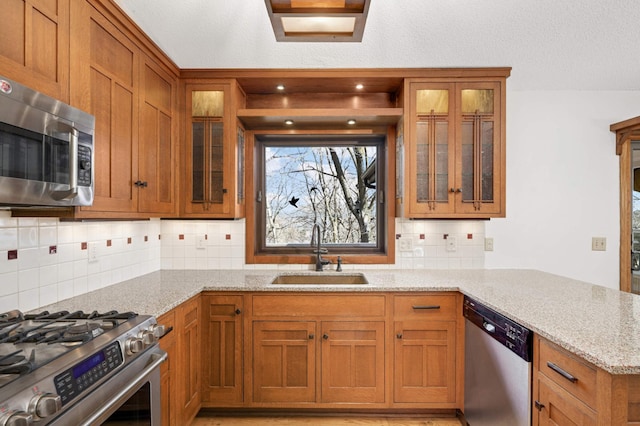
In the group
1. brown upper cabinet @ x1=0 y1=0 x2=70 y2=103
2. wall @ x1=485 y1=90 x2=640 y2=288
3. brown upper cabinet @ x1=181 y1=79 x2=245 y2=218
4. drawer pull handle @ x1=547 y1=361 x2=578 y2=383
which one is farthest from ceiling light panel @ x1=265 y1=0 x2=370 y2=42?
wall @ x1=485 y1=90 x2=640 y2=288

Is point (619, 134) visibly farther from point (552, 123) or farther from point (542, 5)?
point (542, 5)

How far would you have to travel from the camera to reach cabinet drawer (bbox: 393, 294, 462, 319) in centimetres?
222

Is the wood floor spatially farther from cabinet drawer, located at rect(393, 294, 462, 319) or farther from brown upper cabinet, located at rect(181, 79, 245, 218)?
brown upper cabinet, located at rect(181, 79, 245, 218)

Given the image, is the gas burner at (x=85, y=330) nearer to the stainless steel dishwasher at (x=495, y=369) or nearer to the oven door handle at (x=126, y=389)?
the oven door handle at (x=126, y=389)

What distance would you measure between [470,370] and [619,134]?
2.31m

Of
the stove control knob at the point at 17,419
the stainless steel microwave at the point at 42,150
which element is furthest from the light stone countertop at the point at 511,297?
the stove control knob at the point at 17,419

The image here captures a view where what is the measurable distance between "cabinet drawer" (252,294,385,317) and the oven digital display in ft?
3.84

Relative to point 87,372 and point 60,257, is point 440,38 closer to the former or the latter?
point 87,372

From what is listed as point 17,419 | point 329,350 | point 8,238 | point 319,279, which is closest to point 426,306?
point 329,350

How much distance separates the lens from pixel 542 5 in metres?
1.73

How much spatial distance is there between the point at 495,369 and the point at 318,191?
6.03 ft

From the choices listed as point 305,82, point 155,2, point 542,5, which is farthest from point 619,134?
point 155,2

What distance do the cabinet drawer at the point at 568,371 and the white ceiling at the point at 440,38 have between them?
1613 millimetres

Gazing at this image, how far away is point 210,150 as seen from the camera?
2545mm
